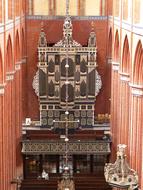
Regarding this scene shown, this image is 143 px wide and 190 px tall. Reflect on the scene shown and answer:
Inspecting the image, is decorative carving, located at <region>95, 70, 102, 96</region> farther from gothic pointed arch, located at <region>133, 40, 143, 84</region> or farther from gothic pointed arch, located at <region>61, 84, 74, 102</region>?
gothic pointed arch, located at <region>133, 40, 143, 84</region>

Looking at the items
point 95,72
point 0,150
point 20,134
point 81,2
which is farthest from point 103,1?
point 0,150

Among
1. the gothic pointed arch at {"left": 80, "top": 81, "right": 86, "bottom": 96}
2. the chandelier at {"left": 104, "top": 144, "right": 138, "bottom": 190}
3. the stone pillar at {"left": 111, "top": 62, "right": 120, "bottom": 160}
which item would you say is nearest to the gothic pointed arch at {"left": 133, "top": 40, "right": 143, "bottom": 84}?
the chandelier at {"left": 104, "top": 144, "right": 138, "bottom": 190}

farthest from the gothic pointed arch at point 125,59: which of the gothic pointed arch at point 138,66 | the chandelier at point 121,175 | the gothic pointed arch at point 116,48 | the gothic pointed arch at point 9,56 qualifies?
the chandelier at point 121,175

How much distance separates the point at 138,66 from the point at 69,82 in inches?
474

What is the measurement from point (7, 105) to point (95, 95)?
11.5 m

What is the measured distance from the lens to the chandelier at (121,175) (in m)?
24.1

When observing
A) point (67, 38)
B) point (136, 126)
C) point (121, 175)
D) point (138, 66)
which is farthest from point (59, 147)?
point (121, 175)

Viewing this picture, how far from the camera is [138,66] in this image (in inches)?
1057

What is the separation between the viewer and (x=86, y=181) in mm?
31547

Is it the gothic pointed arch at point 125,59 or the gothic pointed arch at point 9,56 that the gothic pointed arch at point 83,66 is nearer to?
the gothic pointed arch at point 125,59

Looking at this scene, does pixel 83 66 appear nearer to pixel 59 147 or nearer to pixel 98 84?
pixel 98 84

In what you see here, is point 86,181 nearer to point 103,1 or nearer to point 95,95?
point 95,95

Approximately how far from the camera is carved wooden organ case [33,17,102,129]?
125ft

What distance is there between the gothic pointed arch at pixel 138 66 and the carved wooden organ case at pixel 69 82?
11.3 m
